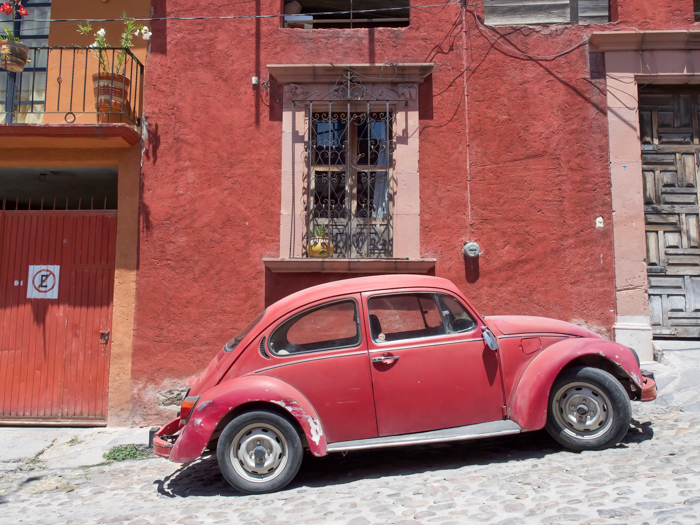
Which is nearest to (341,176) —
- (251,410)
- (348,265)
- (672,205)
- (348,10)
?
(348,265)

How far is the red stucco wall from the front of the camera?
6887 mm

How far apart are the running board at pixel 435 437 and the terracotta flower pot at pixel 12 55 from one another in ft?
20.5

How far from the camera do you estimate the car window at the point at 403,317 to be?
4.50 meters

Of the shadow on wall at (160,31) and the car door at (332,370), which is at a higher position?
the shadow on wall at (160,31)

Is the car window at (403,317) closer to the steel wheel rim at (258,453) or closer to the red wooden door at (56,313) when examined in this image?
the steel wheel rim at (258,453)

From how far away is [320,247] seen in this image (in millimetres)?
6902

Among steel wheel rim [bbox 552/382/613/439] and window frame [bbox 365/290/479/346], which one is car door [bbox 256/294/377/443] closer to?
window frame [bbox 365/290/479/346]

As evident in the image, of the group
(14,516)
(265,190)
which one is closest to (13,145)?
(265,190)

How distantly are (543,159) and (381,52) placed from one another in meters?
2.59

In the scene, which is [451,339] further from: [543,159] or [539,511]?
[543,159]

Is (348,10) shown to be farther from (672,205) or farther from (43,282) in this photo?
(43,282)

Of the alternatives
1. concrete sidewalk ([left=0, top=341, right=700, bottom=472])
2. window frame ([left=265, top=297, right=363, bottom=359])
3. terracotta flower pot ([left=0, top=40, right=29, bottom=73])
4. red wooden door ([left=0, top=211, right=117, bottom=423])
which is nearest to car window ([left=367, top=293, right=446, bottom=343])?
window frame ([left=265, top=297, right=363, bottom=359])

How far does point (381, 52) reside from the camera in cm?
727

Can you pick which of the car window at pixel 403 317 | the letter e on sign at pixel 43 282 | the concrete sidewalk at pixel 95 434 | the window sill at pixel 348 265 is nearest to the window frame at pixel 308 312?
the car window at pixel 403 317
